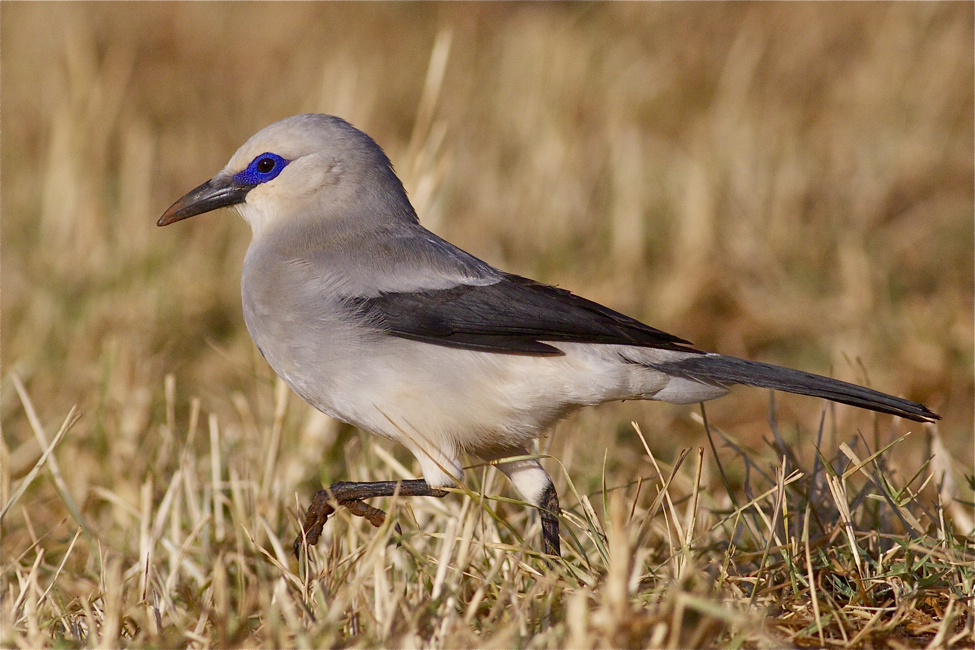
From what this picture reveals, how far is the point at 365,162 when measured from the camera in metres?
3.61

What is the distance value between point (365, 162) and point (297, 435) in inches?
53.7

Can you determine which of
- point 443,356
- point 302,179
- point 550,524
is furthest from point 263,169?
point 550,524

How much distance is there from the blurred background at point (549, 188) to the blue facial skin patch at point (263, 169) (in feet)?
2.58

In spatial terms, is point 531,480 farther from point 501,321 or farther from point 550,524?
point 501,321

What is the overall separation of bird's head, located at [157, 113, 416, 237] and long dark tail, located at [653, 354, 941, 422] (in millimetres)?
1291

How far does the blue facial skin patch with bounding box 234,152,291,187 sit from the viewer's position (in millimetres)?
3598

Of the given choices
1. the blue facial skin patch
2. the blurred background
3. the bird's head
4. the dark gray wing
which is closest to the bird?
the dark gray wing

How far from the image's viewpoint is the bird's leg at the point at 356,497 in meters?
3.18

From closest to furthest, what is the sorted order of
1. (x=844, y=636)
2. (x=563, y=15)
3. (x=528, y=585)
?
(x=844, y=636), (x=528, y=585), (x=563, y=15)

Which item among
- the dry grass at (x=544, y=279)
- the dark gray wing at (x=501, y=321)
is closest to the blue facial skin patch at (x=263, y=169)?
the dark gray wing at (x=501, y=321)

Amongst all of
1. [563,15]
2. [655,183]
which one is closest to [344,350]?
[655,183]

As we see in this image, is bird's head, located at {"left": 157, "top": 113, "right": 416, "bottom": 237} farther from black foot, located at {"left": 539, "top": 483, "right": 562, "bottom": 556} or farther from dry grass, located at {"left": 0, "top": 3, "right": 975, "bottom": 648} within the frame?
black foot, located at {"left": 539, "top": 483, "right": 562, "bottom": 556}

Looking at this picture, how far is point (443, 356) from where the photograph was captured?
10.3 feet

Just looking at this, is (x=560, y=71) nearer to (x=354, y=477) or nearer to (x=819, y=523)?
(x=354, y=477)
